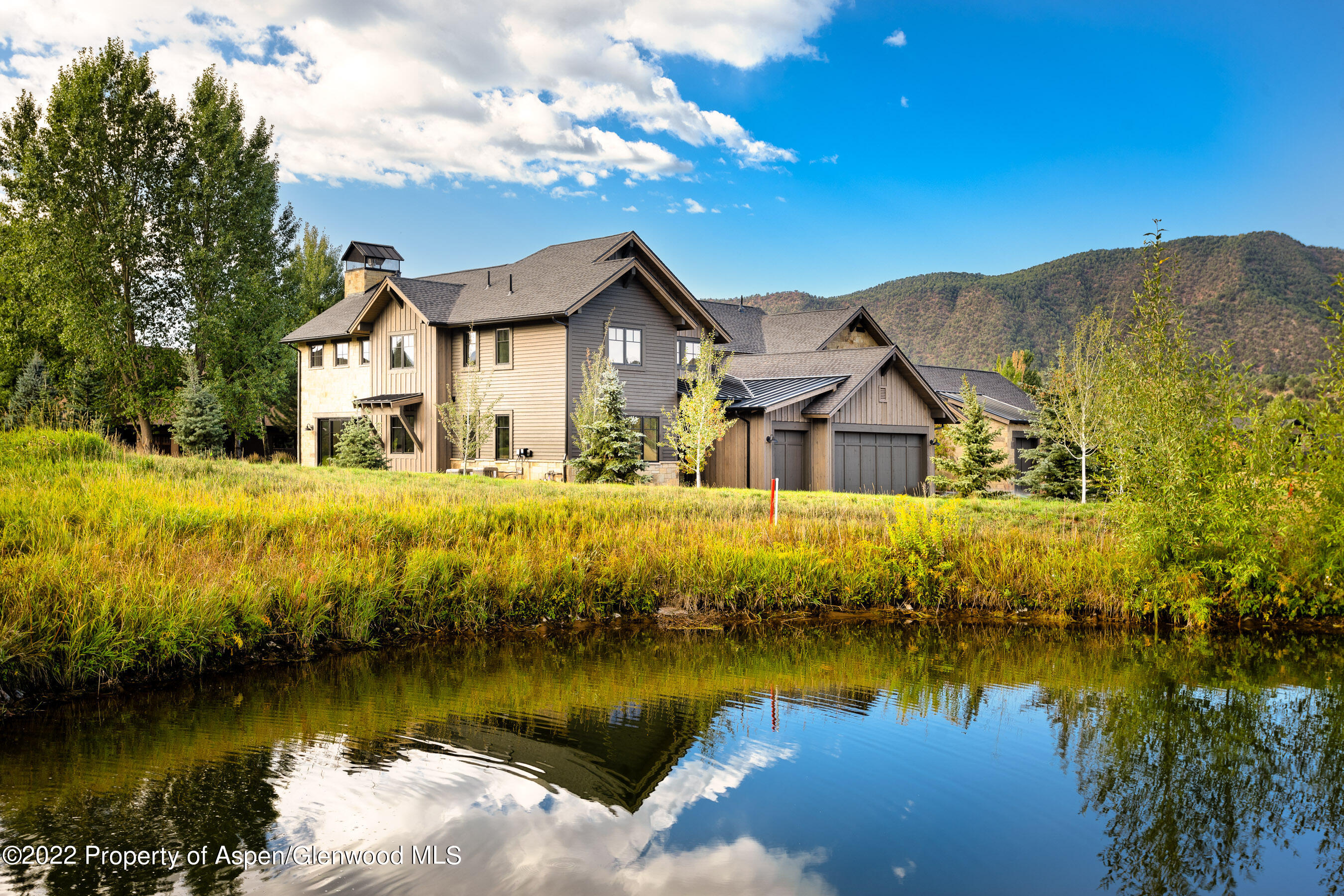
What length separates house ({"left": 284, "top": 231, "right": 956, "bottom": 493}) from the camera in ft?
89.5

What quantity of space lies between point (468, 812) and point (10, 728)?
3797mm

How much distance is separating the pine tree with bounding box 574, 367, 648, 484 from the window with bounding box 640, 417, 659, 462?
110 inches

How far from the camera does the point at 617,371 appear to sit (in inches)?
1100

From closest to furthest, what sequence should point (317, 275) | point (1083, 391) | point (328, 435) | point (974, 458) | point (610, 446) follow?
point (610, 446) < point (1083, 391) < point (974, 458) < point (328, 435) < point (317, 275)

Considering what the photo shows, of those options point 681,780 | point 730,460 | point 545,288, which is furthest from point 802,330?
point 681,780

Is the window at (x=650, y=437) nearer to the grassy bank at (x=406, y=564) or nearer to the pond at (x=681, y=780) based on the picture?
the grassy bank at (x=406, y=564)

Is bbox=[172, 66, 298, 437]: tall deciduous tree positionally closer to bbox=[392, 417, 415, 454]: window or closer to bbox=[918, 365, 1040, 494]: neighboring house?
bbox=[392, 417, 415, 454]: window

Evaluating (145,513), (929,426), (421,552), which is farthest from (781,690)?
(929,426)

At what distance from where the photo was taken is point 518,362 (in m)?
28.2

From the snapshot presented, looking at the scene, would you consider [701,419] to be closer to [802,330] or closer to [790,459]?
[790,459]

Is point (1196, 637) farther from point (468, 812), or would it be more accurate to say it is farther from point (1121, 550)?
point (468, 812)

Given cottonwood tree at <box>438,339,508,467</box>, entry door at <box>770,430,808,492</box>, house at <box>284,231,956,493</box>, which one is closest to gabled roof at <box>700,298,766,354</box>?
house at <box>284,231,956,493</box>

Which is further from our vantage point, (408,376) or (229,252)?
(229,252)

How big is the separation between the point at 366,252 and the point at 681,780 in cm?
3877
